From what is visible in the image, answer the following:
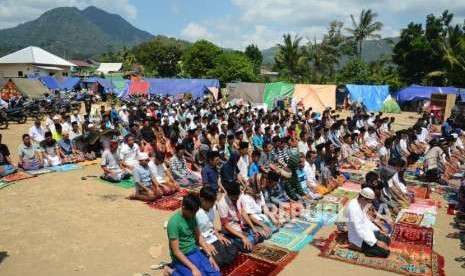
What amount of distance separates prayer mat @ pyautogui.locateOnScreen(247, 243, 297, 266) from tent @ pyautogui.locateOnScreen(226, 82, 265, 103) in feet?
76.2

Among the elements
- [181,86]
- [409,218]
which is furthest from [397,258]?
[181,86]

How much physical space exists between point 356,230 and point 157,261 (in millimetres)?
2949

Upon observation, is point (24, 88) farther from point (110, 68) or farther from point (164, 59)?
point (110, 68)

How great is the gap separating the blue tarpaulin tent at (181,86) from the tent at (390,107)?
13091mm

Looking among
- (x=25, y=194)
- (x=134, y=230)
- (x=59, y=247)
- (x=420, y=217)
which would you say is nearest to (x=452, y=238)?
(x=420, y=217)

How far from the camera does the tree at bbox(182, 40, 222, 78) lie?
47.0 m

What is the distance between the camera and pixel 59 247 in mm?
6273

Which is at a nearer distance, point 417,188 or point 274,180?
point 274,180

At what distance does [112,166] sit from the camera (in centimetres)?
1010

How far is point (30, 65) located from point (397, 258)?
2301 inches

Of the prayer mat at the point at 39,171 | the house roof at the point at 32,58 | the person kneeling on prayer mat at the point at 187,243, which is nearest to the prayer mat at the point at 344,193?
the person kneeling on prayer mat at the point at 187,243

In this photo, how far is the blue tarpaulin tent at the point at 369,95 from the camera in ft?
102

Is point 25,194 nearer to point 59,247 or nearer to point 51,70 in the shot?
point 59,247

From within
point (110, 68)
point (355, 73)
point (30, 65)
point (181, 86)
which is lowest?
point (181, 86)
